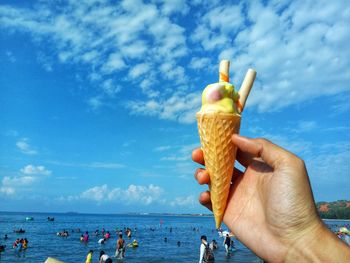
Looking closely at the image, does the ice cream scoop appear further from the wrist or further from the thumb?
the wrist

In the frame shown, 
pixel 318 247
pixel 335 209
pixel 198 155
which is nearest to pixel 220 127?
pixel 198 155

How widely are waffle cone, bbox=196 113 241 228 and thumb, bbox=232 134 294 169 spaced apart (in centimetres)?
26

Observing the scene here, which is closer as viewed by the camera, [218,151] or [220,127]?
[220,127]

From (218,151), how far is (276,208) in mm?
818

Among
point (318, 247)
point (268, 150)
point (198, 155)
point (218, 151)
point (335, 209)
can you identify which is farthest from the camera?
point (335, 209)

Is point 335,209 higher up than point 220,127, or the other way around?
point 335,209

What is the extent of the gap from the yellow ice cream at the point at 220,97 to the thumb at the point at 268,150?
1.26 feet

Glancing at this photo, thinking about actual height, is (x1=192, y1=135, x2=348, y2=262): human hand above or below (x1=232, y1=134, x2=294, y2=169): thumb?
below

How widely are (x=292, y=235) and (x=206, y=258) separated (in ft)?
56.3

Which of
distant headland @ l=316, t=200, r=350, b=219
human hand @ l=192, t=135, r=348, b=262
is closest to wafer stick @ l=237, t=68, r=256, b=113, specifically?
human hand @ l=192, t=135, r=348, b=262

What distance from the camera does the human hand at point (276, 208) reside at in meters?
3.21

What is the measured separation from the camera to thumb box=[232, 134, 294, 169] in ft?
10.6

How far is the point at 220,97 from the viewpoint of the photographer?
3.46 m

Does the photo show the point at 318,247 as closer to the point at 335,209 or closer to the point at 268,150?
the point at 268,150
